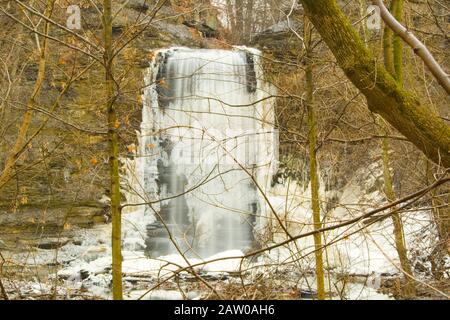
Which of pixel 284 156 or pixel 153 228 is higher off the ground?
pixel 284 156

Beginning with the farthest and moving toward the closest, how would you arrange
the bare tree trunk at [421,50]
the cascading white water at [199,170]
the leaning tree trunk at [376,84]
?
the cascading white water at [199,170]
the leaning tree trunk at [376,84]
the bare tree trunk at [421,50]

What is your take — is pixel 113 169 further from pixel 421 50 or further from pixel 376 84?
pixel 421 50

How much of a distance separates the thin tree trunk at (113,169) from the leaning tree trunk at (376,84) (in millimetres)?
1438

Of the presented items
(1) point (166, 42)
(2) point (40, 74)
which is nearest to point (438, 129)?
(2) point (40, 74)

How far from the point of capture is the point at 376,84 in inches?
109

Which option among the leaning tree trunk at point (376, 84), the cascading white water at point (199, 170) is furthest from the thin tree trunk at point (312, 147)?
the cascading white water at point (199, 170)

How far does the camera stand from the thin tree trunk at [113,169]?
3474mm

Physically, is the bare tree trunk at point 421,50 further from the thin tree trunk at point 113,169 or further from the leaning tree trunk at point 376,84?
the thin tree trunk at point 113,169

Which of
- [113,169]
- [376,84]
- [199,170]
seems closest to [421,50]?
[376,84]

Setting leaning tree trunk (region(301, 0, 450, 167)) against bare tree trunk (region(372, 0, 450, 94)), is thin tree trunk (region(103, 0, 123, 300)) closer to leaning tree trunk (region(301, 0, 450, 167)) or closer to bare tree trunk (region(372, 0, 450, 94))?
leaning tree trunk (region(301, 0, 450, 167))

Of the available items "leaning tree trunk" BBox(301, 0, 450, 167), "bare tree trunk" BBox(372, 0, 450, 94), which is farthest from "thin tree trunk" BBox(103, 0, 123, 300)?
"bare tree trunk" BBox(372, 0, 450, 94)

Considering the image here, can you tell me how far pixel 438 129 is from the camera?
276cm
